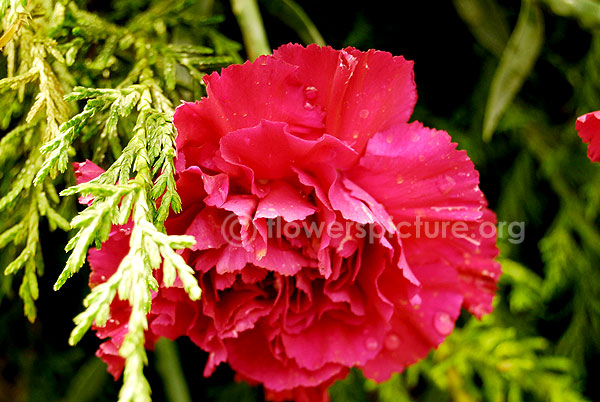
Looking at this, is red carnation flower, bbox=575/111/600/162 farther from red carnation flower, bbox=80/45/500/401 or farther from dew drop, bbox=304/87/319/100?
dew drop, bbox=304/87/319/100

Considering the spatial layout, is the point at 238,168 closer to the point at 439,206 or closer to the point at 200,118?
the point at 200,118

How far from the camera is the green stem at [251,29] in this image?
1.85ft

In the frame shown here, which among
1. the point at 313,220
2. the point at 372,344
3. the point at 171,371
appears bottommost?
the point at 171,371

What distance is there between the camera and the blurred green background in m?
0.80

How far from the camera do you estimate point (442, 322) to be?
1.71 feet

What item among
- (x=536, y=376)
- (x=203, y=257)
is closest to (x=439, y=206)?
(x=203, y=257)

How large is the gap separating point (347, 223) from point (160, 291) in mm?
156

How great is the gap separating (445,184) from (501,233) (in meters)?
0.41

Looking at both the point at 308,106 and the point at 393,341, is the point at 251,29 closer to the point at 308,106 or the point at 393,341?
the point at 308,106

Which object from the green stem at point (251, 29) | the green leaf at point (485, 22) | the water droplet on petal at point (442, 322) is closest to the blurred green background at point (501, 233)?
the green leaf at point (485, 22)

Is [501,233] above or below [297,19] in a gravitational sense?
below

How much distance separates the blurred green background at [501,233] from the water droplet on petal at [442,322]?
28 centimetres

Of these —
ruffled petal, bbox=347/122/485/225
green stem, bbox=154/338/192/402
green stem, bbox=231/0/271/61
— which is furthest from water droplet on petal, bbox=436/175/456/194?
green stem, bbox=154/338/192/402

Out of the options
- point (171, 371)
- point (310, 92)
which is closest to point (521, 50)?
point (310, 92)
